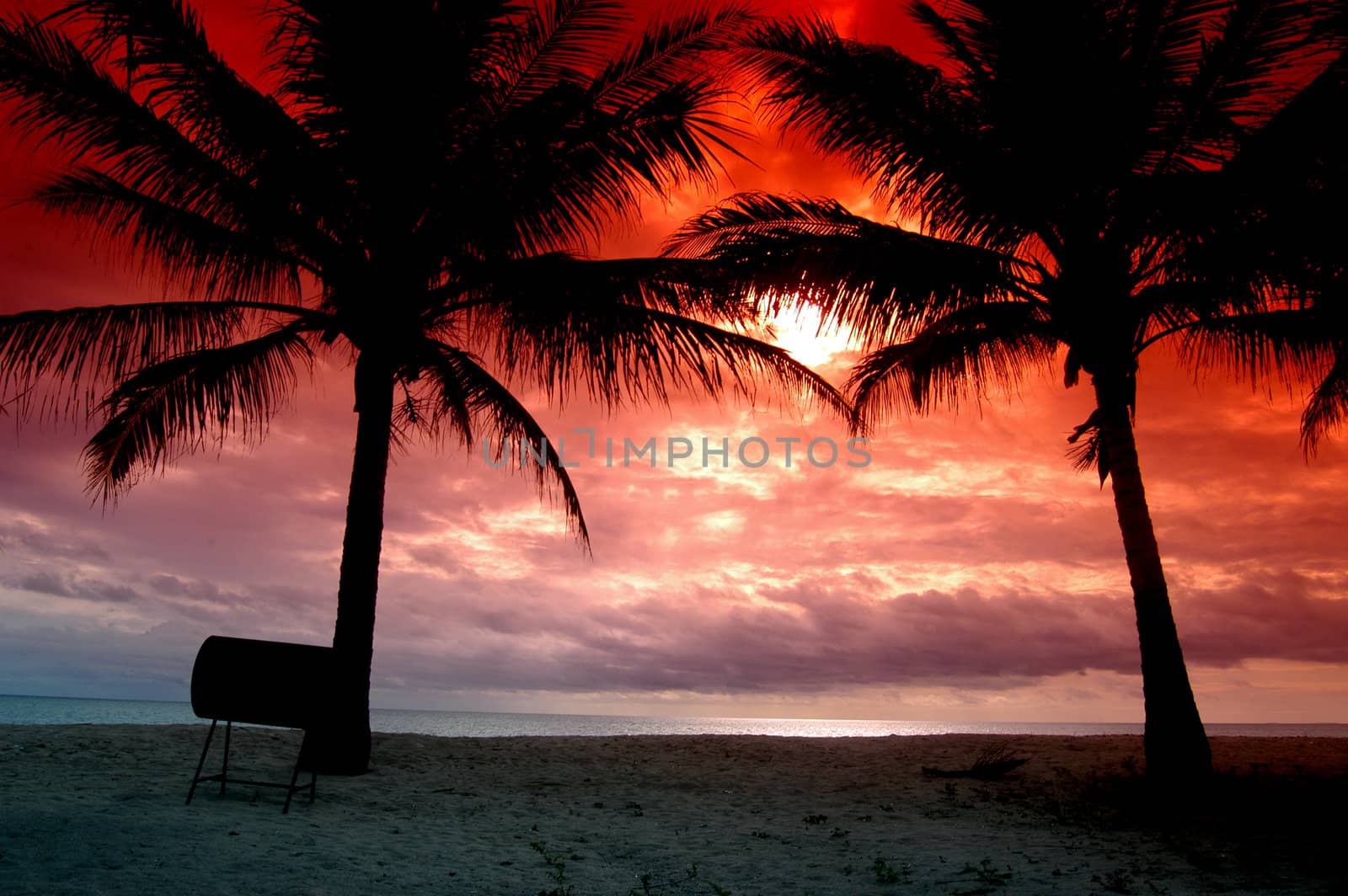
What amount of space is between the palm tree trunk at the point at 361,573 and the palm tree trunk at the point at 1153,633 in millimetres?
8023

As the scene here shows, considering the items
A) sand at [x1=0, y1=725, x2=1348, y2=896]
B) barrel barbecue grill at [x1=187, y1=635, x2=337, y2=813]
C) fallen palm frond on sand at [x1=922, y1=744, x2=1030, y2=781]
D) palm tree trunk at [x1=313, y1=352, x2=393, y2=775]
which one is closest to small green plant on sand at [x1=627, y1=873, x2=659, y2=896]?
sand at [x1=0, y1=725, x2=1348, y2=896]

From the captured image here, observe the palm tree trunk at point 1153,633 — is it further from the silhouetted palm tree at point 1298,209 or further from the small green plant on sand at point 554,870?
the small green plant on sand at point 554,870

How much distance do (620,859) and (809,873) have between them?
55.0 inches

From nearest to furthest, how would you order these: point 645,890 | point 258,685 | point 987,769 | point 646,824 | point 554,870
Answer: point 645,890 → point 554,870 → point 258,685 → point 646,824 → point 987,769

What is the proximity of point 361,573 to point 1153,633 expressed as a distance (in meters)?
8.32

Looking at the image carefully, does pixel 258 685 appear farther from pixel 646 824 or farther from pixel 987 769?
pixel 987 769

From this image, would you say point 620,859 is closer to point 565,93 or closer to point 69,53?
point 565,93

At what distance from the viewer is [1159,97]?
973 cm

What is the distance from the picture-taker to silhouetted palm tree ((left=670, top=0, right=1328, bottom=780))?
931 cm

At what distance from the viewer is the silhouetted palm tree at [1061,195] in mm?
9312

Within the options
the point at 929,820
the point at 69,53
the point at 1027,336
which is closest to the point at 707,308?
the point at 1027,336

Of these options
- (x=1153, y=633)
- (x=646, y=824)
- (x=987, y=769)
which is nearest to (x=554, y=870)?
(x=646, y=824)

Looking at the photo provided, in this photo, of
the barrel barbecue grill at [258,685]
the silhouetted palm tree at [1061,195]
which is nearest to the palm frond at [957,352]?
the silhouetted palm tree at [1061,195]

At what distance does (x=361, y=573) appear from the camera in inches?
385
